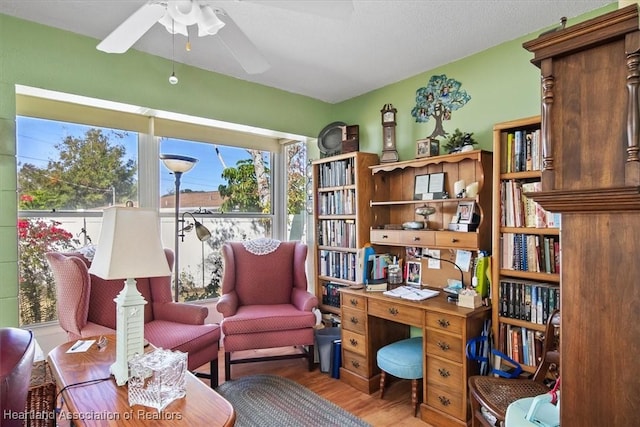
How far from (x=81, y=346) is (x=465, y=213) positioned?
7.84 ft

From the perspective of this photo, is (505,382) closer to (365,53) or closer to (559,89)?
(559,89)

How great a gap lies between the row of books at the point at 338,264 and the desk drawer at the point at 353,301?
1.42 ft

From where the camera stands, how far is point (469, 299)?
2.22 meters

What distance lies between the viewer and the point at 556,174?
862 mm

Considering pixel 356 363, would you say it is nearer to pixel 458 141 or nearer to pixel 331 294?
pixel 331 294

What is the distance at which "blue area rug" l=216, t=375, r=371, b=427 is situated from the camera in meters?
2.21

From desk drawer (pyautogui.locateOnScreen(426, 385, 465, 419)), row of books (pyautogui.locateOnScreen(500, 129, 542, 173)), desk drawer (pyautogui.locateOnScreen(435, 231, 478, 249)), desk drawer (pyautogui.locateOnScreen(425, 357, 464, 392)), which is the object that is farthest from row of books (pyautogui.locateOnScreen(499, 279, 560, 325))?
row of books (pyautogui.locateOnScreen(500, 129, 542, 173))

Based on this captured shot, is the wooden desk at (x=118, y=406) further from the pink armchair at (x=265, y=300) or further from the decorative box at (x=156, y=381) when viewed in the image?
the pink armchair at (x=265, y=300)

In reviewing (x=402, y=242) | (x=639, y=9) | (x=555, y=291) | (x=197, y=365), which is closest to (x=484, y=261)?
(x=555, y=291)

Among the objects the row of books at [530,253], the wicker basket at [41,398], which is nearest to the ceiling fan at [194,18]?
the wicker basket at [41,398]

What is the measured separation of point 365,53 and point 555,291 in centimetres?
199

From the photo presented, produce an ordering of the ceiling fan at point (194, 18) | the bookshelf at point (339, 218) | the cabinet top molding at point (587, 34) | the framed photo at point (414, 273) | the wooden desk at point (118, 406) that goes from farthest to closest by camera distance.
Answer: the bookshelf at point (339, 218)
the framed photo at point (414, 273)
the ceiling fan at point (194, 18)
the wooden desk at point (118, 406)
the cabinet top molding at point (587, 34)

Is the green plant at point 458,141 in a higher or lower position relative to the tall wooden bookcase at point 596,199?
higher

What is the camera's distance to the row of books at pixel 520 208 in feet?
6.80
